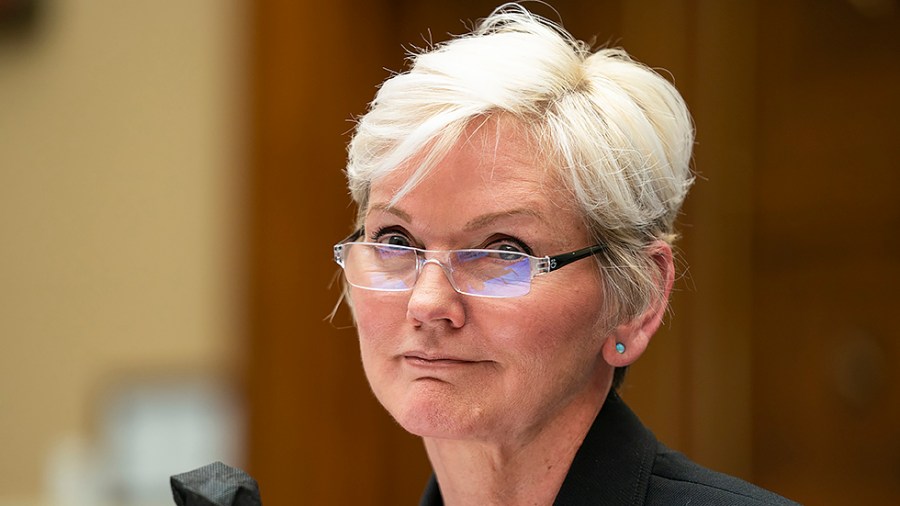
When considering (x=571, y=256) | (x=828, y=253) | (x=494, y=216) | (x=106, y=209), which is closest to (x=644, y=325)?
(x=571, y=256)

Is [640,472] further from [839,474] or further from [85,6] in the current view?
[85,6]

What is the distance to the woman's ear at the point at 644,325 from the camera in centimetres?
172

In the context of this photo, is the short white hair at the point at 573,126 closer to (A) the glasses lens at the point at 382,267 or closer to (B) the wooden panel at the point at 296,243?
(A) the glasses lens at the point at 382,267

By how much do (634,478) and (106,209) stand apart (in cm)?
301

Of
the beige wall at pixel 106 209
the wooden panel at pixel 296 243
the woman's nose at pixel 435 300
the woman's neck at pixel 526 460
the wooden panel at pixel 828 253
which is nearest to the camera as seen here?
the woman's nose at pixel 435 300

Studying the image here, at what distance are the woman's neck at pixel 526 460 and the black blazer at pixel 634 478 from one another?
3 cm

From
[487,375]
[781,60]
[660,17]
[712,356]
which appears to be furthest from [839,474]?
[487,375]

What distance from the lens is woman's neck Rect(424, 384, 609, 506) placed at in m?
1.71

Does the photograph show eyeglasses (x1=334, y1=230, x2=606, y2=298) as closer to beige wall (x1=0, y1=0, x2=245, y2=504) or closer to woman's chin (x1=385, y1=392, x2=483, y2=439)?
woman's chin (x1=385, y1=392, x2=483, y2=439)

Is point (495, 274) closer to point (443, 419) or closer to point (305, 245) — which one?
point (443, 419)

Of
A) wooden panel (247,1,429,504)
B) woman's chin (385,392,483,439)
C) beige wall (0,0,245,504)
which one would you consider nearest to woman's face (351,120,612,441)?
woman's chin (385,392,483,439)

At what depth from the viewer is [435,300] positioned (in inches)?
63.2

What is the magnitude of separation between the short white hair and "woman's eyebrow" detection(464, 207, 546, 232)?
7 centimetres

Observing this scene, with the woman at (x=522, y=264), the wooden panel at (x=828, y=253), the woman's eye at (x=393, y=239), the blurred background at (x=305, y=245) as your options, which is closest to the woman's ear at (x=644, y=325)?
the woman at (x=522, y=264)
